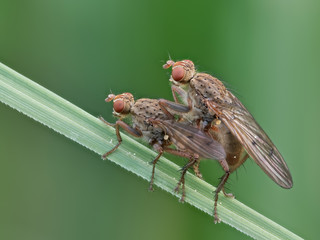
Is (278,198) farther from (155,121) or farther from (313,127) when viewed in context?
(155,121)

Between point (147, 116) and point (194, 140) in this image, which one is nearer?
point (194, 140)

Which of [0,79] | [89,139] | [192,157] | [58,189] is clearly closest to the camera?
[0,79]

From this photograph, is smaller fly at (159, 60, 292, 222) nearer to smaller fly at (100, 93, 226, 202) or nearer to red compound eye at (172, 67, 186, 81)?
red compound eye at (172, 67, 186, 81)

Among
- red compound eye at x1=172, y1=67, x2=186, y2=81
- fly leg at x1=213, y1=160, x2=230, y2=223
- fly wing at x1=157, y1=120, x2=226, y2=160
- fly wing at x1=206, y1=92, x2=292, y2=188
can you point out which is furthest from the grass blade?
red compound eye at x1=172, y1=67, x2=186, y2=81

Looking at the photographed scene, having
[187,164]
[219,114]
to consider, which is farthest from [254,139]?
[187,164]

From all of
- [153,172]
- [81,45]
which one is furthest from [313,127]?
A: [81,45]

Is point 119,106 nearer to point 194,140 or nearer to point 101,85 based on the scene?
point 101,85
